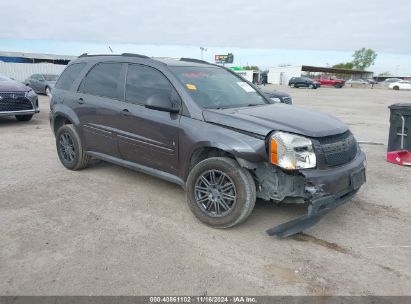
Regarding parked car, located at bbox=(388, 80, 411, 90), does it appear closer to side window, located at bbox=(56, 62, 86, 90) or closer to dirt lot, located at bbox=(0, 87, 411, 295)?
dirt lot, located at bbox=(0, 87, 411, 295)

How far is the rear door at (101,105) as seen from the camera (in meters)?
4.89

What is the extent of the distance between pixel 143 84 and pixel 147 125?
582 mm

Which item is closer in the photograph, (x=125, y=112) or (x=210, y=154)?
(x=210, y=154)

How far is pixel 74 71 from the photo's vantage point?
5695mm

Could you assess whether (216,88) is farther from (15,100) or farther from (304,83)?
(304,83)

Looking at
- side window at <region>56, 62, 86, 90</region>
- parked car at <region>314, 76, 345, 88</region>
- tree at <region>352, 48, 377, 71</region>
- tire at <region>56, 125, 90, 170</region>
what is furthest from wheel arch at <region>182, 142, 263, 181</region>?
tree at <region>352, 48, 377, 71</region>

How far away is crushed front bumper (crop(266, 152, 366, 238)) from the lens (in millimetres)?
3488

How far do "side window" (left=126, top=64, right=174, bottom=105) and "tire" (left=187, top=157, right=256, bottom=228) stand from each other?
1077 mm

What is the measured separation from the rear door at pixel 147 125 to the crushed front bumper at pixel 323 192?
4.84 ft

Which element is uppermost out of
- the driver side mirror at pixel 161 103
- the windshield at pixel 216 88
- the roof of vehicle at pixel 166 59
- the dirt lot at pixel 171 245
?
the roof of vehicle at pixel 166 59

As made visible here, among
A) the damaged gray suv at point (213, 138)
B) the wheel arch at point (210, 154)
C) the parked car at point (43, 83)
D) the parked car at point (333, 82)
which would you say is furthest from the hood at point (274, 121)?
the parked car at point (333, 82)

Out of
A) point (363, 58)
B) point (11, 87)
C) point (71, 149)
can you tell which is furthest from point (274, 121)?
point (363, 58)

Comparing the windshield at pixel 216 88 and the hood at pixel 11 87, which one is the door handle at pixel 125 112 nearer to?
the windshield at pixel 216 88

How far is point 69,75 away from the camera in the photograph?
18.9 ft
